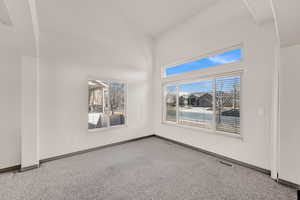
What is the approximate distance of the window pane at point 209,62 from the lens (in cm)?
309

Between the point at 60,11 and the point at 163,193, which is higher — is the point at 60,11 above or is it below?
above

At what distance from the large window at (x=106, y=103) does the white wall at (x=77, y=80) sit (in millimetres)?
182

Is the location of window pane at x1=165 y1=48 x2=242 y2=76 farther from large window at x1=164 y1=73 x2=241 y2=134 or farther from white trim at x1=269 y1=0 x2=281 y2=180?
white trim at x1=269 y1=0 x2=281 y2=180

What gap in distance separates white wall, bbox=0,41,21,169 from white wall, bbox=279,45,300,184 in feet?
16.7

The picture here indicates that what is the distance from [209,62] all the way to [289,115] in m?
2.00

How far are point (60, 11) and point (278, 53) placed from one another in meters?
4.79

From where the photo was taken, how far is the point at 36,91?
2.82 metres

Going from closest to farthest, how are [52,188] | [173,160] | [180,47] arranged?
[52,188] < [173,160] < [180,47]

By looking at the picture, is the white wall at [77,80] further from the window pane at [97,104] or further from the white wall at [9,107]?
the white wall at [9,107]

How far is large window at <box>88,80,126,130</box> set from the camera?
3.79 meters

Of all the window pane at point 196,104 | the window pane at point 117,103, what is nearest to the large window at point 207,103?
the window pane at point 196,104

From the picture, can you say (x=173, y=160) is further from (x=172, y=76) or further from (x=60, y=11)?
(x=60, y=11)

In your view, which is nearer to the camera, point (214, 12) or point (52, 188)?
point (52, 188)

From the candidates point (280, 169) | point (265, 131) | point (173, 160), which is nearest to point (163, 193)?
point (173, 160)
